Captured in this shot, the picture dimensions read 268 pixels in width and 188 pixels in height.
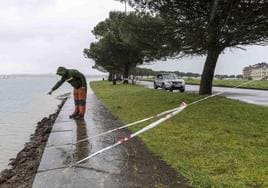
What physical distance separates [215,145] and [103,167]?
2.81 meters

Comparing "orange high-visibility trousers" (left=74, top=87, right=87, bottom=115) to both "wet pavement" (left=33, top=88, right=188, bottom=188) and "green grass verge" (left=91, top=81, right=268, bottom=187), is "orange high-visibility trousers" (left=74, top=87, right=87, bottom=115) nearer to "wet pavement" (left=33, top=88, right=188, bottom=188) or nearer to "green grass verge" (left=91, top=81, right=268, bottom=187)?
"green grass verge" (left=91, top=81, right=268, bottom=187)

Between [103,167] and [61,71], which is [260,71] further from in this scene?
[103,167]

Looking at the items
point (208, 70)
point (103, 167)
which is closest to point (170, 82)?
point (208, 70)

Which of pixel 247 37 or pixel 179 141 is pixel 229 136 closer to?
pixel 179 141

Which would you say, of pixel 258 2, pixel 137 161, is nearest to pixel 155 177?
pixel 137 161

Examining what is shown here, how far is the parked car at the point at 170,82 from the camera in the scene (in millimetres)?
35812

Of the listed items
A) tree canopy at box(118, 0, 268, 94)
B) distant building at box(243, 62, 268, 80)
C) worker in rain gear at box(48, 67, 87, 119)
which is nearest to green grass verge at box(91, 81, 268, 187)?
distant building at box(243, 62, 268, 80)

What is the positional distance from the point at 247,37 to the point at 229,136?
9882mm

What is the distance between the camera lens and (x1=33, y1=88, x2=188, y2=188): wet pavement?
6523mm

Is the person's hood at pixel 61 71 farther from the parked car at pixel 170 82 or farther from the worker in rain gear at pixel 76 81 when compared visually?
the parked car at pixel 170 82

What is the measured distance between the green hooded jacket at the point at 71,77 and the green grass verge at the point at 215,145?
5.89ft

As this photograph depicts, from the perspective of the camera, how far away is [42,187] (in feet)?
21.0

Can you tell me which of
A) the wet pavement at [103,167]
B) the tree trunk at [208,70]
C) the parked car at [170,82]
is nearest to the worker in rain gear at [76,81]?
the wet pavement at [103,167]

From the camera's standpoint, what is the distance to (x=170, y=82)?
120ft
